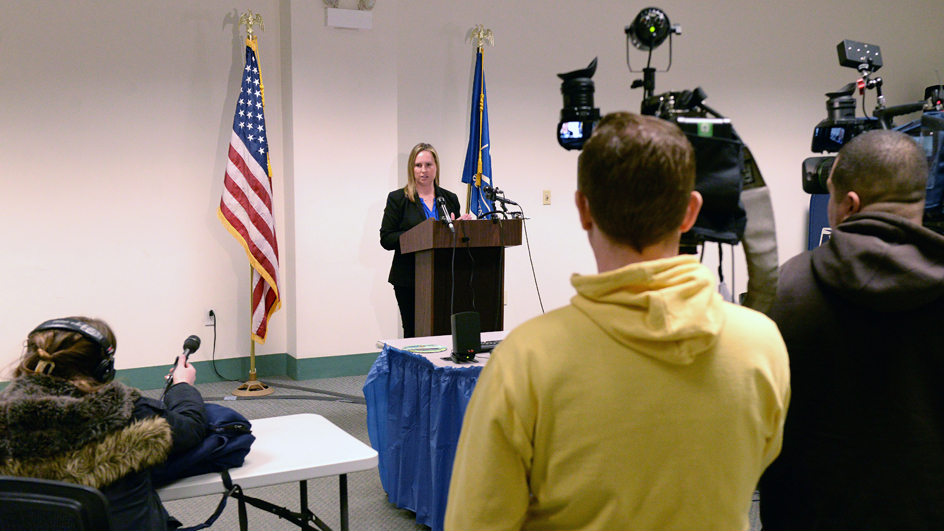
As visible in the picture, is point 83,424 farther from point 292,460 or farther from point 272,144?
point 272,144

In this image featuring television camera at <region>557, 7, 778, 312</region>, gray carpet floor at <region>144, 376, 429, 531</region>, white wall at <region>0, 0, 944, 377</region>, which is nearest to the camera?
television camera at <region>557, 7, 778, 312</region>

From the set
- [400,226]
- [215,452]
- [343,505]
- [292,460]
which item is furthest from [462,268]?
[215,452]

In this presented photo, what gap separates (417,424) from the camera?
9.17 ft

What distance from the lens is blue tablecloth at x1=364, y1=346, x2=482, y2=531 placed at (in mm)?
2602

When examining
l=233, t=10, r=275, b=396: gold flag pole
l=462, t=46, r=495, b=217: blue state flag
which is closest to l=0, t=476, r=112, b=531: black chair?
l=233, t=10, r=275, b=396: gold flag pole

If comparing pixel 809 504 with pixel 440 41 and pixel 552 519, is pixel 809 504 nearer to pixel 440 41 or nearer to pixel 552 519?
pixel 552 519

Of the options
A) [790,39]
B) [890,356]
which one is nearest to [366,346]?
[890,356]

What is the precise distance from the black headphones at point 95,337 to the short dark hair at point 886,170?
1.67 m

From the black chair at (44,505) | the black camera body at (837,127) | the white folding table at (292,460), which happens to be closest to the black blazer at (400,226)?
the white folding table at (292,460)

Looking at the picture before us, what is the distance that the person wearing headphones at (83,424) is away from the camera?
4.82 ft

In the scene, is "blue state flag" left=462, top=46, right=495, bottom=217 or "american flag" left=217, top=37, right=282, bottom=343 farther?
"blue state flag" left=462, top=46, right=495, bottom=217

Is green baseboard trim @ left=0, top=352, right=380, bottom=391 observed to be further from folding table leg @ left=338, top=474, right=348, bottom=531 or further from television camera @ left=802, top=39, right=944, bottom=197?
television camera @ left=802, top=39, right=944, bottom=197

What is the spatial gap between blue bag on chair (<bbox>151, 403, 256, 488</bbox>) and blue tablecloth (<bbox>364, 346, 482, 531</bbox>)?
2.89 ft

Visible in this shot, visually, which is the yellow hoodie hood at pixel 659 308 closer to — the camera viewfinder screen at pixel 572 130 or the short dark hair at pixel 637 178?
the short dark hair at pixel 637 178
